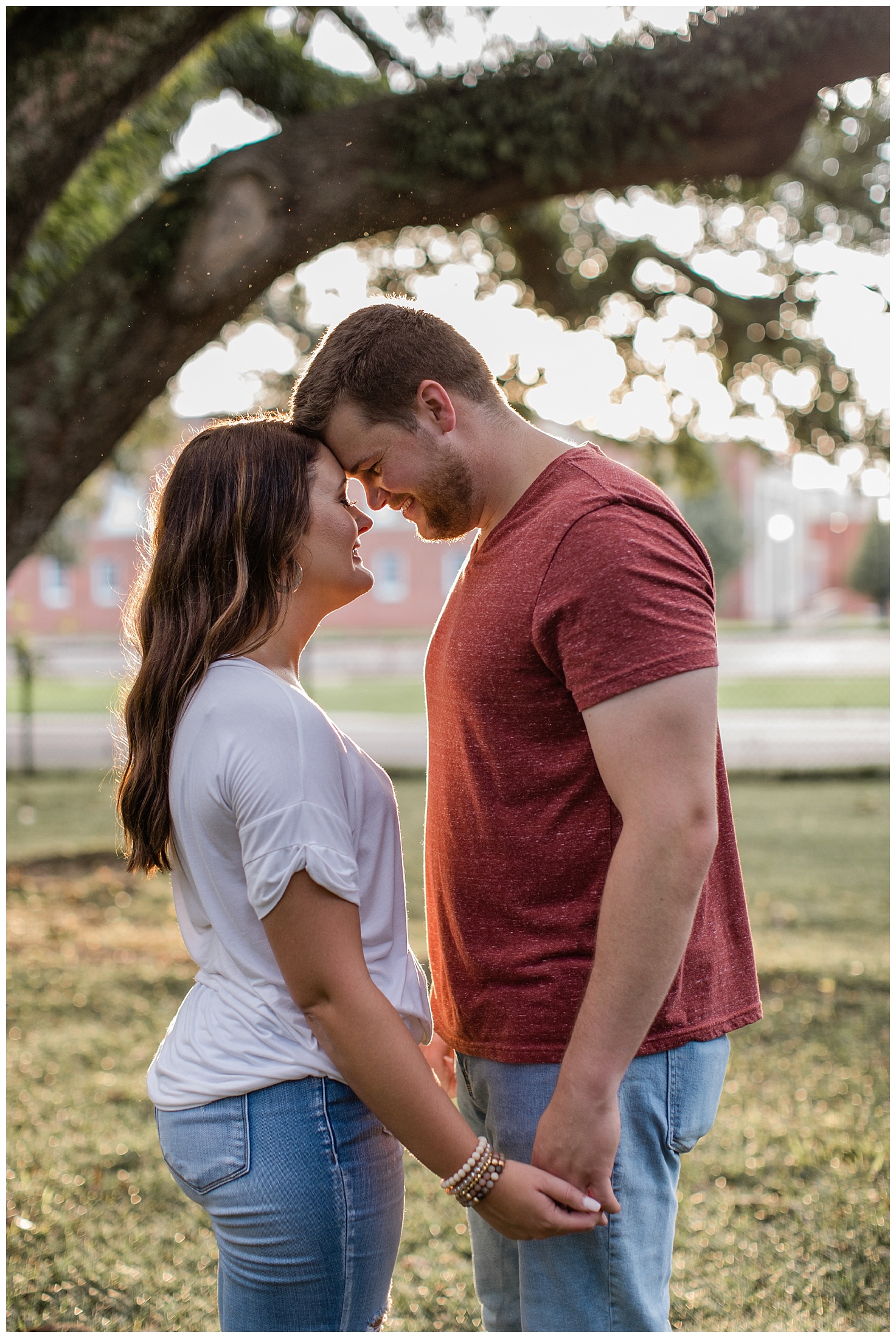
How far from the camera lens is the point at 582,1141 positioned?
146 cm

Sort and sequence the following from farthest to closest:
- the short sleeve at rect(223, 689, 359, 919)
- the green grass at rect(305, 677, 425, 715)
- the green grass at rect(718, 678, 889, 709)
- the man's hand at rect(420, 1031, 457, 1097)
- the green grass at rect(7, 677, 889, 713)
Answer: the green grass at rect(305, 677, 425, 715)
the green grass at rect(7, 677, 889, 713)
the green grass at rect(718, 678, 889, 709)
the man's hand at rect(420, 1031, 457, 1097)
the short sleeve at rect(223, 689, 359, 919)

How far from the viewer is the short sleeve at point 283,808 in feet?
4.51

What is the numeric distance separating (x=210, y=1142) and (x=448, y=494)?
1054 mm

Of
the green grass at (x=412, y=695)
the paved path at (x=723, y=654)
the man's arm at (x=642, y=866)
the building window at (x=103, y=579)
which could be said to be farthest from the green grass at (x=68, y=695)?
the man's arm at (x=642, y=866)

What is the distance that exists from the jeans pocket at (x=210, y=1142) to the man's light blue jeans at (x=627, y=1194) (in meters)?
0.41

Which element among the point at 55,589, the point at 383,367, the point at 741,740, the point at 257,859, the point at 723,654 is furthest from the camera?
the point at 55,589

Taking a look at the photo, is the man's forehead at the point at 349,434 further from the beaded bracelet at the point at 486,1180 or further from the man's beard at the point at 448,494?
the beaded bracelet at the point at 486,1180

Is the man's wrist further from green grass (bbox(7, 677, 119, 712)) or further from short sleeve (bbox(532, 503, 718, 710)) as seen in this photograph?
green grass (bbox(7, 677, 119, 712))

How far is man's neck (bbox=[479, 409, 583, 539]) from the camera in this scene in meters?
1.70

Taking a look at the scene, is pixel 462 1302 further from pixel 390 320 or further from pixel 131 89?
pixel 131 89

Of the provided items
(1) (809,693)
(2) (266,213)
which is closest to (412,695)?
(1) (809,693)

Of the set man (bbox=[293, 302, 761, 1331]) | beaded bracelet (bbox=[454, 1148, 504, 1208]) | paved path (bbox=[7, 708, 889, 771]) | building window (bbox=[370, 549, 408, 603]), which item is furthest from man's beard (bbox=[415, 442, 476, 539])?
building window (bbox=[370, 549, 408, 603])

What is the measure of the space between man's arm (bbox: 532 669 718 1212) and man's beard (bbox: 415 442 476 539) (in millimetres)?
484

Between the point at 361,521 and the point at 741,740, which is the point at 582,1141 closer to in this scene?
the point at 361,521
